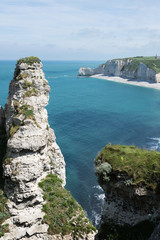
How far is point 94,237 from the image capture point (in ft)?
65.7

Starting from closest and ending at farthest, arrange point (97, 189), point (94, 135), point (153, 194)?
1. point (153, 194)
2. point (97, 189)
3. point (94, 135)

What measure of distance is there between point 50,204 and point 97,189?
19529mm

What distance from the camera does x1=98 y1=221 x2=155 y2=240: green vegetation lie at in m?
17.6

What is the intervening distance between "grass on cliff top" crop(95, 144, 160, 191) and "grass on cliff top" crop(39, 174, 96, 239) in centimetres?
576

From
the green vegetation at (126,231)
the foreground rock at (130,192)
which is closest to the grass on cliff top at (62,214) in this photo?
the green vegetation at (126,231)

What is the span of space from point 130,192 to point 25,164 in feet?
34.1

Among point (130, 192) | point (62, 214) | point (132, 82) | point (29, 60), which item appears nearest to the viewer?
point (130, 192)

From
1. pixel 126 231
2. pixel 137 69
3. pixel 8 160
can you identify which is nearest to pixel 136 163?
pixel 126 231

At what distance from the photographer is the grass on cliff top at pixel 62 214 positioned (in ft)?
65.1

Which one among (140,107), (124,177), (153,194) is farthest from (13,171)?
(140,107)

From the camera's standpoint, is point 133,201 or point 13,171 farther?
point 13,171

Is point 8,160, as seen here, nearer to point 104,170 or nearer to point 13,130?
point 13,130

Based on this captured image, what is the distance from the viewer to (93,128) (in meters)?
68.5

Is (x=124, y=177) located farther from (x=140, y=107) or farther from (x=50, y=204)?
(x=140, y=107)
